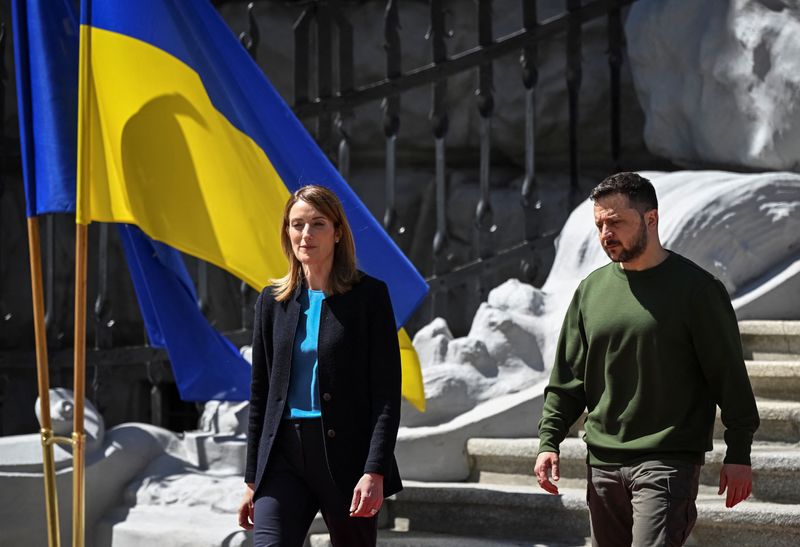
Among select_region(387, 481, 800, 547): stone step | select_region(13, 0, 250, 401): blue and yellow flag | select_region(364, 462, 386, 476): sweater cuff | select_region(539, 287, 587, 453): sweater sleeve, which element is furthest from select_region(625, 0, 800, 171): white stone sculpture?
select_region(364, 462, 386, 476): sweater cuff

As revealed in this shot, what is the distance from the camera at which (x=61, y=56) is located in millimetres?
4027

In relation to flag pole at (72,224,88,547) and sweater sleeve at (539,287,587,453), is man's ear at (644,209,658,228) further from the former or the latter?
flag pole at (72,224,88,547)

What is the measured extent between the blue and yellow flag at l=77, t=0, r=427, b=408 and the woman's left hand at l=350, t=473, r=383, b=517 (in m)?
1.33

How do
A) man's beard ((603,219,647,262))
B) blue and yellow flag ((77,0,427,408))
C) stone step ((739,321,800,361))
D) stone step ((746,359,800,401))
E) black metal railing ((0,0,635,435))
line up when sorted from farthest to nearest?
black metal railing ((0,0,635,435)) → stone step ((739,321,800,361)) → stone step ((746,359,800,401)) → blue and yellow flag ((77,0,427,408)) → man's beard ((603,219,647,262))

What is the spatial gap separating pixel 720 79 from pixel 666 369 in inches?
147

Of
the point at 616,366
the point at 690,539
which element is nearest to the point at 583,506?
the point at 690,539

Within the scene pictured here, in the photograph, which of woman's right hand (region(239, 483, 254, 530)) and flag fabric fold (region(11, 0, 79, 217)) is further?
flag fabric fold (region(11, 0, 79, 217))

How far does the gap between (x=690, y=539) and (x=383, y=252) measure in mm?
1312

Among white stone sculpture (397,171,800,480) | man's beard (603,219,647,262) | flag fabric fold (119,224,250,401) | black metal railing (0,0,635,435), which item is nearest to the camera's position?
man's beard (603,219,647,262)

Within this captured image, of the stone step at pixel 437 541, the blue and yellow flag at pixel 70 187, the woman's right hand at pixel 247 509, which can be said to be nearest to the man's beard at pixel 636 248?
the woman's right hand at pixel 247 509

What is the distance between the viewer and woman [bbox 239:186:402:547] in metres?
2.96

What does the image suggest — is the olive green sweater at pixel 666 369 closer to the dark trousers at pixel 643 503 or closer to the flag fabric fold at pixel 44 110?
the dark trousers at pixel 643 503

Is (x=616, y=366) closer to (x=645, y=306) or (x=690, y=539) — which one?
(x=645, y=306)

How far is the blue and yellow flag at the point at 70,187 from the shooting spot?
3920 mm
